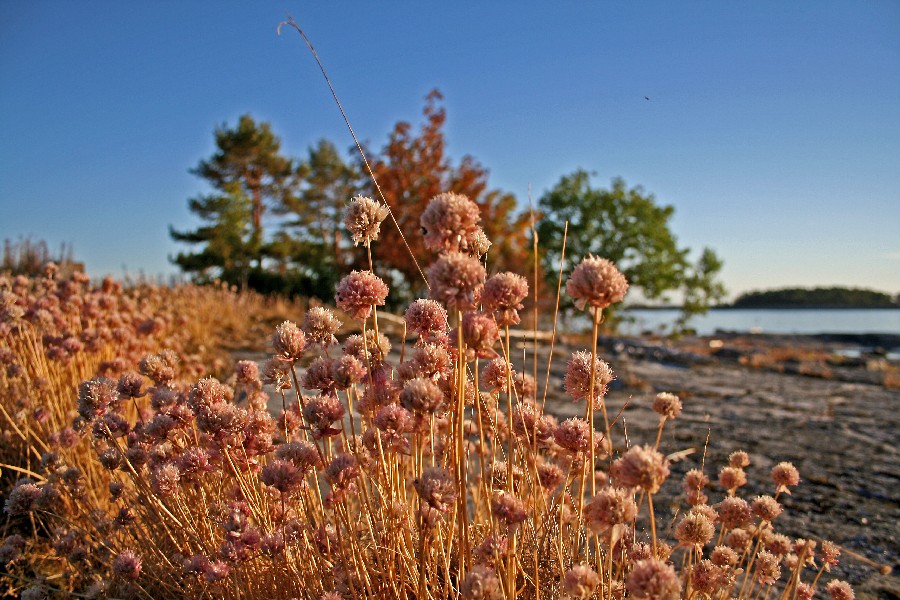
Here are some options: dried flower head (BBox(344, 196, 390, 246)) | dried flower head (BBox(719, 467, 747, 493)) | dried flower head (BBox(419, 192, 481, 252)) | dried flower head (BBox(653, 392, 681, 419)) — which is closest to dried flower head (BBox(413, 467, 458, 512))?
dried flower head (BBox(419, 192, 481, 252))

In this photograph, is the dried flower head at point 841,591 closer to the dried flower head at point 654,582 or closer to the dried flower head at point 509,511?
the dried flower head at point 654,582

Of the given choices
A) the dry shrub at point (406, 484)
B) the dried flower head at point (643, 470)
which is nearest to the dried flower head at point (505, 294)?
the dry shrub at point (406, 484)

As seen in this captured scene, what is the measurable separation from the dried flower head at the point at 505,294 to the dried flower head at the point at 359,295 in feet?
0.90

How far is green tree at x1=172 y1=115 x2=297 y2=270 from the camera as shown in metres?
29.4

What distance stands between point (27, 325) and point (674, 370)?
28.5 ft

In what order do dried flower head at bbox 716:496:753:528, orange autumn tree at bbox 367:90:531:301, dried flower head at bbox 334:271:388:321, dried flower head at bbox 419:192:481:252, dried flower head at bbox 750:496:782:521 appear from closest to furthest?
dried flower head at bbox 419:192:481:252 → dried flower head at bbox 334:271:388:321 → dried flower head at bbox 716:496:753:528 → dried flower head at bbox 750:496:782:521 → orange autumn tree at bbox 367:90:531:301

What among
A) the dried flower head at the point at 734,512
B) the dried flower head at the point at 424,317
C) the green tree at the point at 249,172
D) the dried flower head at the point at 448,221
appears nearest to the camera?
the dried flower head at the point at 448,221

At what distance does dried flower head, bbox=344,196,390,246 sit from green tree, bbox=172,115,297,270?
27.2m

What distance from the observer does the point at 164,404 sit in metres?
1.72

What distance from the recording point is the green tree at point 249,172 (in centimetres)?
2941

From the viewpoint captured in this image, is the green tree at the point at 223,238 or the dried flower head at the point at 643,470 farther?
the green tree at the point at 223,238

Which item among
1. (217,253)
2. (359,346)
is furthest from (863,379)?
(217,253)

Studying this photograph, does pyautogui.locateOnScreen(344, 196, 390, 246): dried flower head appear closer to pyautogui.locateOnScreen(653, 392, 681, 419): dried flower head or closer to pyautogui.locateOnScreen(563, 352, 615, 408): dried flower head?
pyautogui.locateOnScreen(563, 352, 615, 408): dried flower head

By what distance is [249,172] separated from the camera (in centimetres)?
3356
